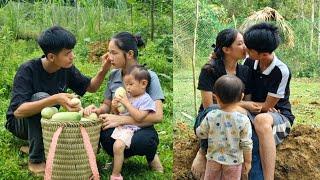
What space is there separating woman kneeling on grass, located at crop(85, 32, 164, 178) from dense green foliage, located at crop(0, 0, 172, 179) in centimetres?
77

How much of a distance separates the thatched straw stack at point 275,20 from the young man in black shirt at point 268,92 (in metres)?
0.32

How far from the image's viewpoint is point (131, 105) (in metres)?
3.81

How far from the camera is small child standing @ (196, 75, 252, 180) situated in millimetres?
3342

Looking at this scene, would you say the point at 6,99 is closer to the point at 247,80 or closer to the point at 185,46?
the point at 185,46

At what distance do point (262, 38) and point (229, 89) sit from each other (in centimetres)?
46

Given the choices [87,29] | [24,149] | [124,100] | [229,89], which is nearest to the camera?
[229,89]

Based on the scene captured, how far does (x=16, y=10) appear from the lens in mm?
5273

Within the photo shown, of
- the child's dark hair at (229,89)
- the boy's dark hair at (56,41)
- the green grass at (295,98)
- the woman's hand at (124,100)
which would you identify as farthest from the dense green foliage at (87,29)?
the child's dark hair at (229,89)

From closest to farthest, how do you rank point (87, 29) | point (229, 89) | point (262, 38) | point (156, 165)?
point (229, 89)
point (262, 38)
point (156, 165)
point (87, 29)

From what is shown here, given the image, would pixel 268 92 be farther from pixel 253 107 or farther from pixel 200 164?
pixel 200 164

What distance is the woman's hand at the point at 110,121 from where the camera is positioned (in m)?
3.84

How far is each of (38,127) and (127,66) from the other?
2.50ft

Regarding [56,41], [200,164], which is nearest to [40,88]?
[56,41]

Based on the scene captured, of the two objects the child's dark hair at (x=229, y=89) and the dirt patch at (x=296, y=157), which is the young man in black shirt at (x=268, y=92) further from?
the child's dark hair at (x=229, y=89)
